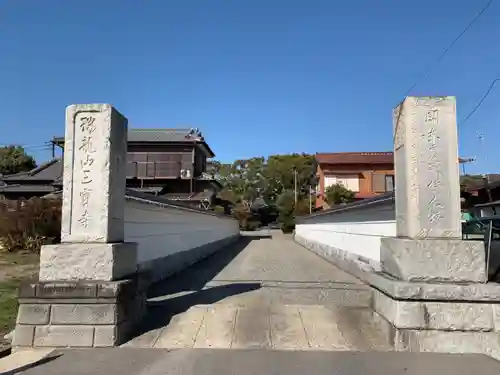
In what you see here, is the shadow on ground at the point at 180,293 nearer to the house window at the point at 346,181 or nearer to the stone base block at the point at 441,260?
the stone base block at the point at 441,260

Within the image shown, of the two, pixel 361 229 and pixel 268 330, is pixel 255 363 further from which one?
pixel 361 229

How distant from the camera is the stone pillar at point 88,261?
4.93 meters

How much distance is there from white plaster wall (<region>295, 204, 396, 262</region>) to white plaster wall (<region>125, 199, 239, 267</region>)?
14.1 ft

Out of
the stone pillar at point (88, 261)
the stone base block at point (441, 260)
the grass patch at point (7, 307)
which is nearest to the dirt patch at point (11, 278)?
the grass patch at point (7, 307)

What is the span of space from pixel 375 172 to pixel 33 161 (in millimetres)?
38540

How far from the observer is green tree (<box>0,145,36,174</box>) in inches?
1865

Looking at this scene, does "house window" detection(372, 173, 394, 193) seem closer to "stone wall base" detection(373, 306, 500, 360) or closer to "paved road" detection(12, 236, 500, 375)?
"paved road" detection(12, 236, 500, 375)

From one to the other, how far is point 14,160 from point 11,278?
43029mm

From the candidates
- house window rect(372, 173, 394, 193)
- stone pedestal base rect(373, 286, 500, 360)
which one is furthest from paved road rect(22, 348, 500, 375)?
house window rect(372, 173, 394, 193)

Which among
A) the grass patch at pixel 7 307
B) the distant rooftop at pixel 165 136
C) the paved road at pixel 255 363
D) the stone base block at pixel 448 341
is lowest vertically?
the paved road at pixel 255 363

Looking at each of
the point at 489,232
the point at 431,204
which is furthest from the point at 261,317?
the point at 489,232

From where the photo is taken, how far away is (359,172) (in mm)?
42969

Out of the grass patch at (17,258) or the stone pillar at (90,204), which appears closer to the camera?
the stone pillar at (90,204)

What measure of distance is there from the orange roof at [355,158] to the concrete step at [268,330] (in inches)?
1501
